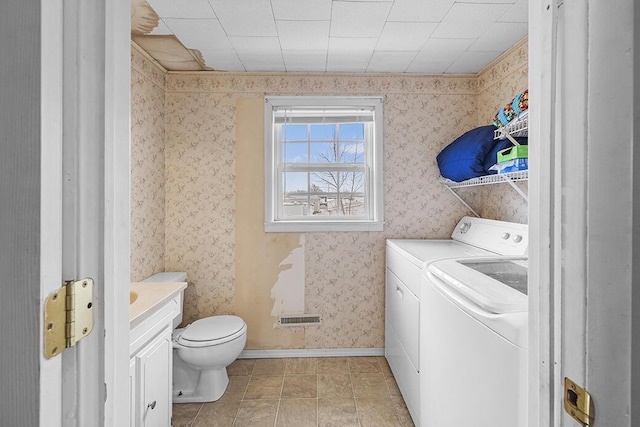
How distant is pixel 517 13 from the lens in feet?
6.37

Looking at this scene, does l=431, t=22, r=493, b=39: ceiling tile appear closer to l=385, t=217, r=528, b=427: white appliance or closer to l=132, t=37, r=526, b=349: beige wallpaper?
l=132, t=37, r=526, b=349: beige wallpaper

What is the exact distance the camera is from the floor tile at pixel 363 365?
258 centimetres

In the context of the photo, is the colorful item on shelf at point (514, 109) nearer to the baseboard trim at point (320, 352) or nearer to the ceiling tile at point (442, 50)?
the ceiling tile at point (442, 50)

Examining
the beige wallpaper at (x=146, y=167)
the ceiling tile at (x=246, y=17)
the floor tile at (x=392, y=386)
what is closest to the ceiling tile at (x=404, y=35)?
the ceiling tile at (x=246, y=17)

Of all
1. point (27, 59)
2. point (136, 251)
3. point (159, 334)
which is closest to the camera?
point (27, 59)

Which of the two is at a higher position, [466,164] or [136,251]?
[466,164]

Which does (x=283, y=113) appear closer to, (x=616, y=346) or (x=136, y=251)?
(x=136, y=251)

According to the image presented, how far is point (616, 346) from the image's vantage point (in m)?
0.40

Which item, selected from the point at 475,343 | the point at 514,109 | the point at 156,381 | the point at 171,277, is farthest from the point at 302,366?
the point at 514,109

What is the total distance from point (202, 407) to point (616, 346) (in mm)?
2346

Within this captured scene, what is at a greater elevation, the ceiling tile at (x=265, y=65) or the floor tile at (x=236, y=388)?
the ceiling tile at (x=265, y=65)

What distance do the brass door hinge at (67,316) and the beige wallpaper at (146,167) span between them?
80.4 inches

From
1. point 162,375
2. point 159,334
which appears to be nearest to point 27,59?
point 159,334

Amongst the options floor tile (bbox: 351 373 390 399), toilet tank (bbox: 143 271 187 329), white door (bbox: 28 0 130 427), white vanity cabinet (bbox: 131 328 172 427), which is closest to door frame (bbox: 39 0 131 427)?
white door (bbox: 28 0 130 427)
